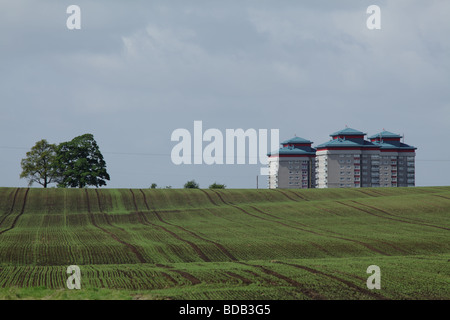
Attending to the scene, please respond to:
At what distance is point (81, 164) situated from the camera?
120 meters

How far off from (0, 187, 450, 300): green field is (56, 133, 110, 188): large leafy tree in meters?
27.0

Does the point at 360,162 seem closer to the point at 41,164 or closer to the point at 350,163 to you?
the point at 350,163

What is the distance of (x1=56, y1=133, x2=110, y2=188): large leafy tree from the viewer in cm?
12025

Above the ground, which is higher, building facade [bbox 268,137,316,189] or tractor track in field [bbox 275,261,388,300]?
building facade [bbox 268,137,316,189]

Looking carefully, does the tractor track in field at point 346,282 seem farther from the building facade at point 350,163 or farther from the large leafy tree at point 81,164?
the building facade at point 350,163

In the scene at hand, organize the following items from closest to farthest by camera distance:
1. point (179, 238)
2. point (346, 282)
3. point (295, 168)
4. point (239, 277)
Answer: point (346, 282)
point (239, 277)
point (179, 238)
point (295, 168)

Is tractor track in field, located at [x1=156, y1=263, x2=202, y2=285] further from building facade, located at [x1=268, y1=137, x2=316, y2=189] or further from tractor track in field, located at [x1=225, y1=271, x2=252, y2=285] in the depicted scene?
building facade, located at [x1=268, y1=137, x2=316, y2=189]

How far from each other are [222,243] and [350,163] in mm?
139126

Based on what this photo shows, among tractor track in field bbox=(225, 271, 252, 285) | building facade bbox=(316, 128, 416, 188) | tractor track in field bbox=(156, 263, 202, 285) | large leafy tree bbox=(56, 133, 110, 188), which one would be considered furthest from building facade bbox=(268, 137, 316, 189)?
tractor track in field bbox=(225, 271, 252, 285)

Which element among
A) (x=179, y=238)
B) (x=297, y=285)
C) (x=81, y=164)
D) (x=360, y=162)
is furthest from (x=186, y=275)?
(x=360, y=162)

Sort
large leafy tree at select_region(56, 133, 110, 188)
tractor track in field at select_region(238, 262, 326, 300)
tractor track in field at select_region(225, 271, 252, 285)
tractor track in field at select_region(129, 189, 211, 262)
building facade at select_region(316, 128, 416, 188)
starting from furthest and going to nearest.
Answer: building facade at select_region(316, 128, 416, 188)
large leafy tree at select_region(56, 133, 110, 188)
tractor track in field at select_region(129, 189, 211, 262)
tractor track in field at select_region(225, 271, 252, 285)
tractor track in field at select_region(238, 262, 326, 300)

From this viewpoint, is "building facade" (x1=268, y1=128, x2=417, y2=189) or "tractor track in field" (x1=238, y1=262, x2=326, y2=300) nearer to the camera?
"tractor track in field" (x1=238, y1=262, x2=326, y2=300)
